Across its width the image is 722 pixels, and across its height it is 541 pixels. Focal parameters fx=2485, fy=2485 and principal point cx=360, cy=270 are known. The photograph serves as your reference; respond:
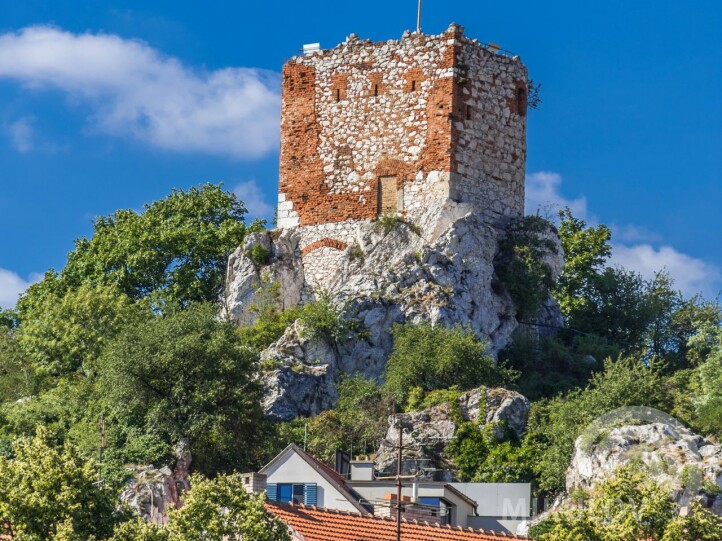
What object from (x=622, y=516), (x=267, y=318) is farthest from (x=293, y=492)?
(x=622, y=516)

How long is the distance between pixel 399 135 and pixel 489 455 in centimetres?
1076

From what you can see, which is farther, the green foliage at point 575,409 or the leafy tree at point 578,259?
the leafy tree at point 578,259

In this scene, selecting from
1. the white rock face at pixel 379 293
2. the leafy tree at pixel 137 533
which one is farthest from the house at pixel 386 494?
the leafy tree at pixel 137 533

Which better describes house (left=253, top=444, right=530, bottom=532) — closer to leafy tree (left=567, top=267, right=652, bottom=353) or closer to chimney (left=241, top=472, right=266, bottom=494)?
chimney (left=241, top=472, right=266, bottom=494)

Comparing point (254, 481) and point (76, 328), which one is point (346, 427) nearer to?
point (254, 481)

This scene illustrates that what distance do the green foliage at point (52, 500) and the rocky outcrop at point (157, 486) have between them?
37.3 ft

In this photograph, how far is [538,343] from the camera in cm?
6656

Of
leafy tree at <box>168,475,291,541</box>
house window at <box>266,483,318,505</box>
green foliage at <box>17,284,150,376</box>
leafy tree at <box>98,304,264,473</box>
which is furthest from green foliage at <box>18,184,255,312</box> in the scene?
leafy tree at <box>168,475,291,541</box>

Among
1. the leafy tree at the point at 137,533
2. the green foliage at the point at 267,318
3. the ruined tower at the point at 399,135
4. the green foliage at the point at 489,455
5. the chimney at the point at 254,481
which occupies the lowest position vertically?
the leafy tree at the point at 137,533

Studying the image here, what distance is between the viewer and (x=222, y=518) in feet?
150

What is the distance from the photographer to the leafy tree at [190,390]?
59.7 meters

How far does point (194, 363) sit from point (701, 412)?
41.1ft

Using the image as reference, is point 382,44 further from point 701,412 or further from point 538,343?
point 701,412

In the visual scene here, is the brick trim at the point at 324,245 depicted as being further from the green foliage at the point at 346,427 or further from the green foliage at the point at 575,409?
the green foliage at the point at 575,409
